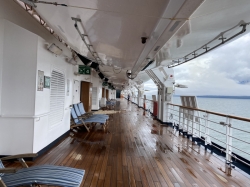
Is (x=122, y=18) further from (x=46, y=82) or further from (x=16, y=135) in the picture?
(x=16, y=135)

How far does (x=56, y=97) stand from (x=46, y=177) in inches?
97.0

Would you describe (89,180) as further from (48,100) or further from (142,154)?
(48,100)

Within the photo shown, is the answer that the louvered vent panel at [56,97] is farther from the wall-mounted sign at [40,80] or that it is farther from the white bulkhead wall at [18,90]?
the white bulkhead wall at [18,90]

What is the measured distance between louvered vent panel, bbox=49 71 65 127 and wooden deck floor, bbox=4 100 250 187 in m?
0.54

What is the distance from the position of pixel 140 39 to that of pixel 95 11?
0.89 meters

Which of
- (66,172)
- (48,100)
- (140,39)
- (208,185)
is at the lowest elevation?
(208,185)

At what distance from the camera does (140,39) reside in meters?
2.41

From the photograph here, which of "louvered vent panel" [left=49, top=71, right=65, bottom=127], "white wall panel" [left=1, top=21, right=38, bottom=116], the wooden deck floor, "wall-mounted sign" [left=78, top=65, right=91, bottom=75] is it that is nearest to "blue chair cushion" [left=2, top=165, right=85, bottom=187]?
the wooden deck floor

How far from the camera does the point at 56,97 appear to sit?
364 cm

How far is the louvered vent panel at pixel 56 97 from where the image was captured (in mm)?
3402

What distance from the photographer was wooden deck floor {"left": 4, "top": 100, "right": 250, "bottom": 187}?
209 centimetres

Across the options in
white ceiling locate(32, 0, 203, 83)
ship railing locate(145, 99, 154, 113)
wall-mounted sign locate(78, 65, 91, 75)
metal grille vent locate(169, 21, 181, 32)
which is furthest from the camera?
ship railing locate(145, 99, 154, 113)

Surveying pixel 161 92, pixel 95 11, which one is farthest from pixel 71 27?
pixel 161 92

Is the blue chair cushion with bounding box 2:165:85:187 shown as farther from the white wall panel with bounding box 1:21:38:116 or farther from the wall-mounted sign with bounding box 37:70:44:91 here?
the wall-mounted sign with bounding box 37:70:44:91
